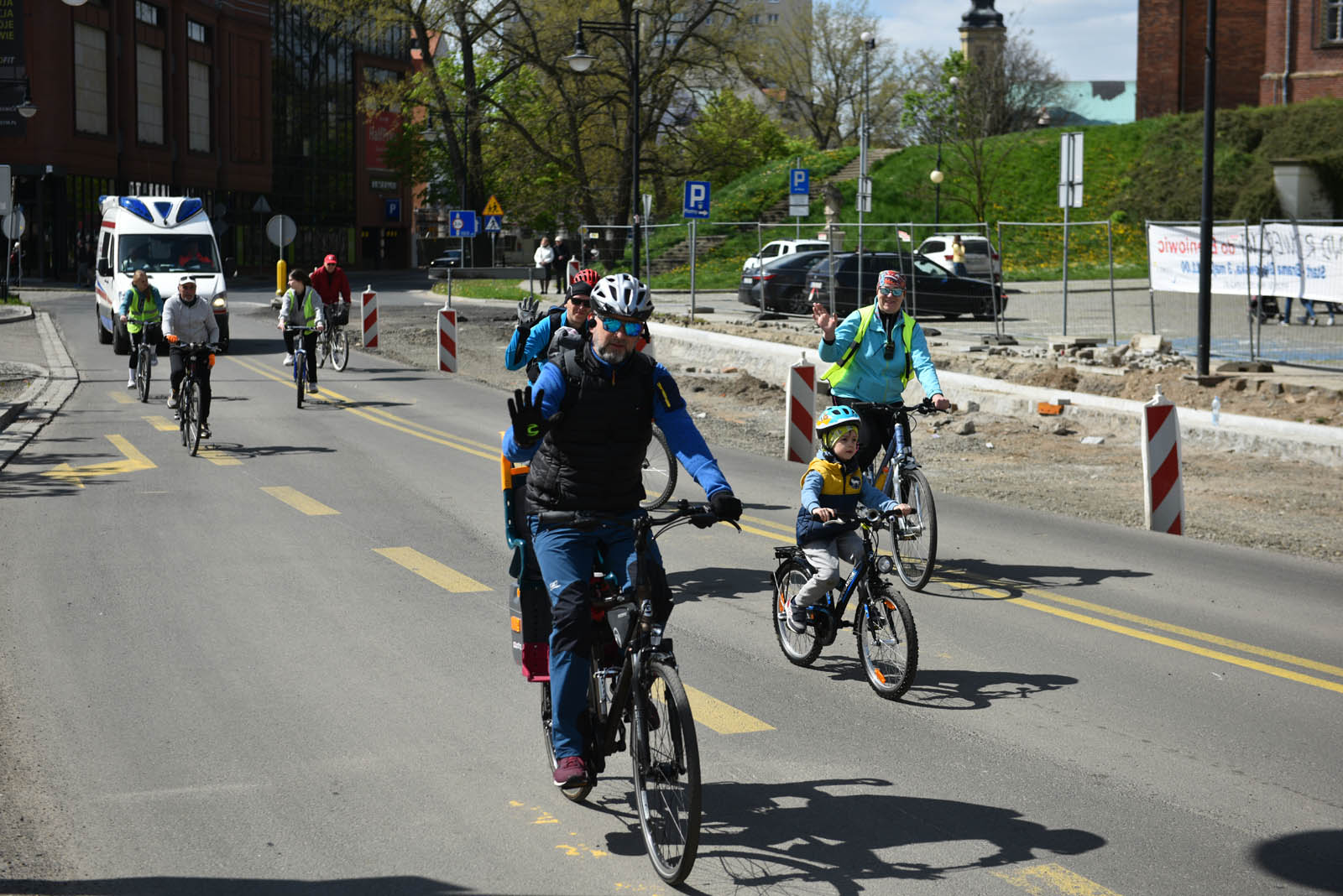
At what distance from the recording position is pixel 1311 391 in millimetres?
17906

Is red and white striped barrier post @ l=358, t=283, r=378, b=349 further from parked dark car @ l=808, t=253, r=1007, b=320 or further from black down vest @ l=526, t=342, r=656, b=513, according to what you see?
black down vest @ l=526, t=342, r=656, b=513

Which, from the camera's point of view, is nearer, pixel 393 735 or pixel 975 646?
pixel 393 735

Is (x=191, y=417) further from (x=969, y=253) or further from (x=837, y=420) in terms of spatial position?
(x=969, y=253)

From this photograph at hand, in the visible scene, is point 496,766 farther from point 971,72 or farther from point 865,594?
point 971,72

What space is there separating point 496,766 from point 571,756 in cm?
86

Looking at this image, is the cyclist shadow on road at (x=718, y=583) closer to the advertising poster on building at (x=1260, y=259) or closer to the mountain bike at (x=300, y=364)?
the mountain bike at (x=300, y=364)

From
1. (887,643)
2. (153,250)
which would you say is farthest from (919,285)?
(887,643)

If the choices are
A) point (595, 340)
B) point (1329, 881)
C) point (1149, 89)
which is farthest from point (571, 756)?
point (1149, 89)

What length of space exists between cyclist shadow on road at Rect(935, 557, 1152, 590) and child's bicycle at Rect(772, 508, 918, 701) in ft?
7.60

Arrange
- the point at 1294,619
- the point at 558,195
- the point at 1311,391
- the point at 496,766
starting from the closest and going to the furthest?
the point at 496,766
the point at 1294,619
the point at 1311,391
the point at 558,195

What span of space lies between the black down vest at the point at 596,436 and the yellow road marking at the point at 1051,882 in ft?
5.65

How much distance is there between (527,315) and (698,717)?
206 inches

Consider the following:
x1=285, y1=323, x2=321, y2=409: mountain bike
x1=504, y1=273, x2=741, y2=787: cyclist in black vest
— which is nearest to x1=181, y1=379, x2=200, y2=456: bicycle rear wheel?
x1=285, y1=323, x2=321, y2=409: mountain bike

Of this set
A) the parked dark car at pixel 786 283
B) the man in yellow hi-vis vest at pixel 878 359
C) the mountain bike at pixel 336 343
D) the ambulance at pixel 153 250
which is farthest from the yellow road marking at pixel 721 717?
the parked dark car at pixel 786 283
